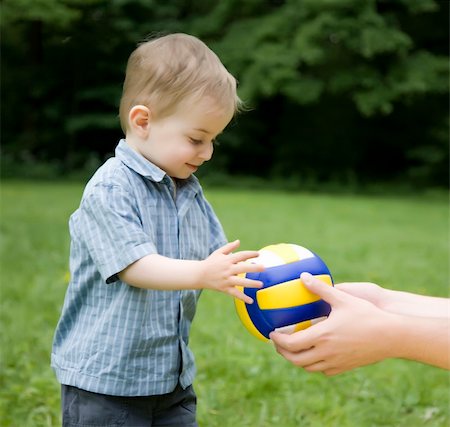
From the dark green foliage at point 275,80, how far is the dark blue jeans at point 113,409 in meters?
16.3

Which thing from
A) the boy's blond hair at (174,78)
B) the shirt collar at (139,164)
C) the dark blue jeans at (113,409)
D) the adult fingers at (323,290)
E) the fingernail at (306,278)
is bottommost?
the dark blue jeans at (113,409)

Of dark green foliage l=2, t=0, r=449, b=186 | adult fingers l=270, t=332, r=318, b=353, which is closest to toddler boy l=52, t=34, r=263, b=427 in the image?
adult fingers l=270, t=332, r=318, b=353

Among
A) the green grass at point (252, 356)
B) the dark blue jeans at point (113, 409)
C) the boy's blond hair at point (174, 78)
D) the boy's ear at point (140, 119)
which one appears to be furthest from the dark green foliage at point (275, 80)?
the dark blue jeans at point (113, 409)

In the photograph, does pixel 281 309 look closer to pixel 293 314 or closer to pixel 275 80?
pixel 293 314

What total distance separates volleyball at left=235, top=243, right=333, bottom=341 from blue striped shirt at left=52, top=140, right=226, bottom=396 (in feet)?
0.70

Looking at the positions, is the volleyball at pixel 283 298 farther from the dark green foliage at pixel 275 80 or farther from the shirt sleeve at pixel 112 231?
the dark green foliage at pixel 275 80

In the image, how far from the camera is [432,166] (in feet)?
64.3

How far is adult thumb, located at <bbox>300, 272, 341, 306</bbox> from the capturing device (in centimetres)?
212

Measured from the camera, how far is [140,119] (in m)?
2.13

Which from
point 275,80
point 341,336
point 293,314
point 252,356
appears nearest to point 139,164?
→ point 293,314

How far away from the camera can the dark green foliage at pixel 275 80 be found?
59.6ft

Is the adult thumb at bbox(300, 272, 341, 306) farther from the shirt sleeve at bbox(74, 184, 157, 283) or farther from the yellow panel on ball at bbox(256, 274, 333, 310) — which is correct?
the shirt sleeve at bbox(74, 184, 157, 283)

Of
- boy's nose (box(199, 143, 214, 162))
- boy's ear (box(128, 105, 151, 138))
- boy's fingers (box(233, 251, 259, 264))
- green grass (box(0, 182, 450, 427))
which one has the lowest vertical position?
green grass (box(0, 182, 450, 427))

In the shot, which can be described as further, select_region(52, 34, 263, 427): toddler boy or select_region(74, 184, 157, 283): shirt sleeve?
select_region(52, 34, 263, 427): toddler boy
